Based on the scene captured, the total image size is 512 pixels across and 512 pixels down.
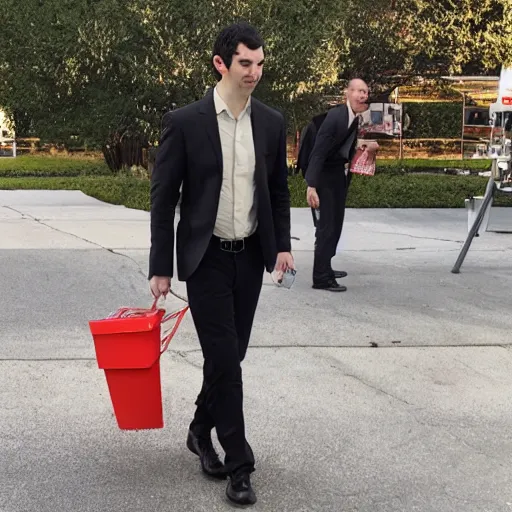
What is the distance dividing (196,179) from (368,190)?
471 inches

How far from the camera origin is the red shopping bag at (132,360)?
129 inches

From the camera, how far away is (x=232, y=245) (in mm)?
3416

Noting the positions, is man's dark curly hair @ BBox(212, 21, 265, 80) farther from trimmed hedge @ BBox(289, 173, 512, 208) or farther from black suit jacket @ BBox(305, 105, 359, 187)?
trimmed hedge @ BBox(289, 173, 512, 208)

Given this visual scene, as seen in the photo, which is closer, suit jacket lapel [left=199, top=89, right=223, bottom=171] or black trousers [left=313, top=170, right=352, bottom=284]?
suit jacket lapel [left=199, top=89, right=223, bottom=171]

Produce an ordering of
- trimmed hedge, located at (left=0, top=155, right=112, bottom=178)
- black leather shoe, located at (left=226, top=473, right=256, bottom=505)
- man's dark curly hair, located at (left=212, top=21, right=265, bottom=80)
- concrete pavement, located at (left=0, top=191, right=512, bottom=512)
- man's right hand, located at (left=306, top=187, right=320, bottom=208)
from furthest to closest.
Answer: trimmed hedge, located at (left=0, top=155, right=112, bottom=178) < man's right hand, located at (left=306, top=187, right=320, bottom=208) < concrete pavement, located at (left=0, top=191, right=512, bottom=512) < black leather shoe, located at (left=226, top=473, right=256, bottom=505) < man's dark curly hair, located at (left=212, top=21, right=265, bottom=80)

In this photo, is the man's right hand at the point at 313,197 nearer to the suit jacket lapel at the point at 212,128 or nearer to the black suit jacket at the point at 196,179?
the black suit jacket at the point at 196,179

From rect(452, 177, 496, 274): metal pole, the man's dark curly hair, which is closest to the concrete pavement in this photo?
rect(452, 177, 496, 274): metal pole

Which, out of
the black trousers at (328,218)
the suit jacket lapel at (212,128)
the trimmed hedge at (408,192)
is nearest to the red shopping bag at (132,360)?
the suit jacket lapel at (212,128)

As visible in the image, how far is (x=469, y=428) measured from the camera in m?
4.27

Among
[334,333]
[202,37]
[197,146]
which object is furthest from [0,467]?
[202,37]

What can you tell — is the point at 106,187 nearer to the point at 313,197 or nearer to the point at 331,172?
the point at 331,172

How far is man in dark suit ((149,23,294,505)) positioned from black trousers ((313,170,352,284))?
12.0ft

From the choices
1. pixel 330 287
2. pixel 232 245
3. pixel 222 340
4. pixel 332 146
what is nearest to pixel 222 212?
pixel 232 245

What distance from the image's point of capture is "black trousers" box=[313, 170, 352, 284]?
281 inches
